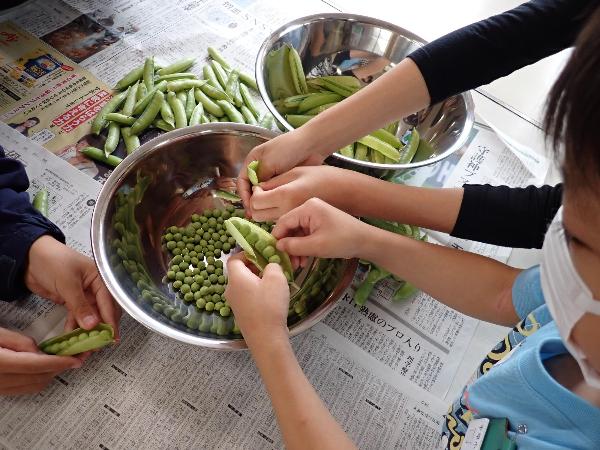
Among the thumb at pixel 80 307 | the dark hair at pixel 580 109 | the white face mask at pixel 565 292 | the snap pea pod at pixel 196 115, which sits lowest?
the thumb at pixel 80 307

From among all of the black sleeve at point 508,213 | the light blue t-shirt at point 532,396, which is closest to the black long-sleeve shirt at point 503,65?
the black sleeve at point 508,213

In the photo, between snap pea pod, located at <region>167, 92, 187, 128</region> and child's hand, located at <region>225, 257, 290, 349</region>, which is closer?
child's hand, located at <region>225, 257, 290, 349</region>

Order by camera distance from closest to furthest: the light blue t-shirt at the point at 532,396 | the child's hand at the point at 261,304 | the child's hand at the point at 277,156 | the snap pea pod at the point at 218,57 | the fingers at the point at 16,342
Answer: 1. the light blue t-shirt at the point at 532,396
2. the child's hand at the point at 261,304
3. the fingers at the point at 16,342
4. the child's hand at the point at 277,156
5. the snap pea pod at the point at 218,57

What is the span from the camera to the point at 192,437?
83 centimetres

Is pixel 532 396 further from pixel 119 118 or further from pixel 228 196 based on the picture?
pixel 119 118

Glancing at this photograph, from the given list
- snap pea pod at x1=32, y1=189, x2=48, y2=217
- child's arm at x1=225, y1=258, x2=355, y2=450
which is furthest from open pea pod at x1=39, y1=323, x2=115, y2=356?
snap pea pod at x1=32, y1=189, x2=48, y2=217

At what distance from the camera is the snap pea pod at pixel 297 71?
1.23m

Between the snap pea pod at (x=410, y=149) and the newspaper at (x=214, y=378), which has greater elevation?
the snap pea pod at (x=410, y=149)

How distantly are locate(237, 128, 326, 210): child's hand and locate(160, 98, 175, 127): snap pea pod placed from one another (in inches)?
14.5

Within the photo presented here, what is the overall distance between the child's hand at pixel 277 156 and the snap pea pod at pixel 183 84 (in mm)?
477

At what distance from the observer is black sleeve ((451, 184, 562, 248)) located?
86 centimetres

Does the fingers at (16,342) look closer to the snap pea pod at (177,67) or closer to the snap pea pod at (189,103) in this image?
the snap pea pod at (189,103)

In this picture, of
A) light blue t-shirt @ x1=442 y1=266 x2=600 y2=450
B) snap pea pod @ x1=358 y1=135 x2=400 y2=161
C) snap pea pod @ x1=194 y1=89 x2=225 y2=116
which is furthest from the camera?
snap pea pod @ x1=194 y1=89 x2=225 y2=116

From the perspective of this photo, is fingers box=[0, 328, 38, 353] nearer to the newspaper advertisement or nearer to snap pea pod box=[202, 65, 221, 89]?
the newspaper advertisement
